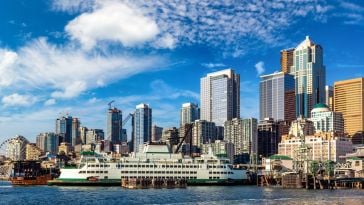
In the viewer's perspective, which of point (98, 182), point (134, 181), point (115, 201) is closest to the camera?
point (115, 201)

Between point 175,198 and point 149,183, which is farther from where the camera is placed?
point 149,183

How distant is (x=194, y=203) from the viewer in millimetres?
112312

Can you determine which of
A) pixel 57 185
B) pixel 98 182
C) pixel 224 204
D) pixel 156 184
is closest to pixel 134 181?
pixel 156 184

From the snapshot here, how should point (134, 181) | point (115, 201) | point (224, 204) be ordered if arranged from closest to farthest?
1. point (224, 204)
2. point (115, 201)
3. point (134, 181)

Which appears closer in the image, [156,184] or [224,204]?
[224,204]

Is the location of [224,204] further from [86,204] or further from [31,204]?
[31,204]

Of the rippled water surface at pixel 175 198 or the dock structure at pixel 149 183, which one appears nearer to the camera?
the rippled water surface at pixel 175 198

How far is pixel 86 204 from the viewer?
111125mm

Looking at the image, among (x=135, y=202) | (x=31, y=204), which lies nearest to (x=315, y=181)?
(x=135, y=202)

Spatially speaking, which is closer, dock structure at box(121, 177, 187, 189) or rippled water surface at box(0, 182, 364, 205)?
rippled water surface at box(0, 182, 364, 205)

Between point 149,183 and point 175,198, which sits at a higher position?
point 175,198

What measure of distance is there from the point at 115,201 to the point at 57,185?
3282 inches

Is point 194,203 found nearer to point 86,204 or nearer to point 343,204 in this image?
point 86,204

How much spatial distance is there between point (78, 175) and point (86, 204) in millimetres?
82812
